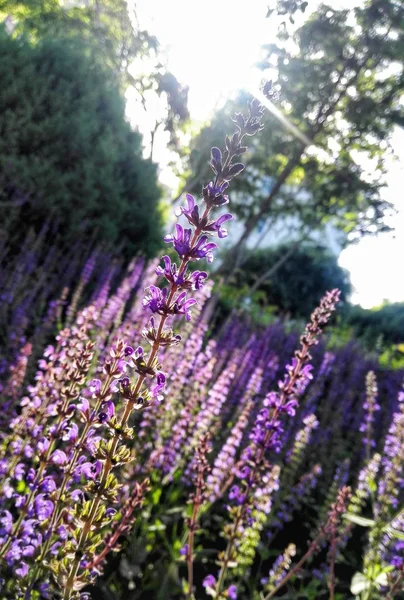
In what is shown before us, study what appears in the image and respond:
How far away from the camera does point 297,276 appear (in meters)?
22.8

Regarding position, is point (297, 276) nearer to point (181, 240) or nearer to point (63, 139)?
point (63, 139)

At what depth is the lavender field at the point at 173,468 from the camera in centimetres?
129

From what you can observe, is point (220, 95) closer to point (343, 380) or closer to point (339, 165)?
point (339, 165)

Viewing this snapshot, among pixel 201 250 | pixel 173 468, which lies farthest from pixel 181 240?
pixel 173 468

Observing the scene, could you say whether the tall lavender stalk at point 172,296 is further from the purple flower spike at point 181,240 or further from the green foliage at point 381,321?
the green foliage at point 381,321

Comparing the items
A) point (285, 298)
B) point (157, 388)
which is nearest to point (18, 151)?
point (157, 388)

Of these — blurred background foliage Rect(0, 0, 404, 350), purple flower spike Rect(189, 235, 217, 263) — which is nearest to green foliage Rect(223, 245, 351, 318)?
blurred background foliage Rect(0, 0, 404, 350)

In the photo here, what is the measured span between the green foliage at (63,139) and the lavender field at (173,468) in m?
0.95

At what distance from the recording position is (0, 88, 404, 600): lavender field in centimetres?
129

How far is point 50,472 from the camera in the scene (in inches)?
116

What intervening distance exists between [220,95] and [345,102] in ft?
11.3

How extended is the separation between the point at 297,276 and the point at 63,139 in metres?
17.1

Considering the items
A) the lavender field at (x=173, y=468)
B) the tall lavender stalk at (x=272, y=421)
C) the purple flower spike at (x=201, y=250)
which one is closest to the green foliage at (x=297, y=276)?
the lavender field at (x=173, y=468)

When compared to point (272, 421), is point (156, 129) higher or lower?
higher
